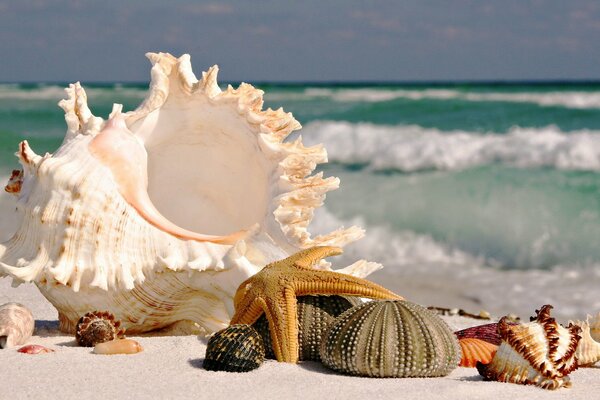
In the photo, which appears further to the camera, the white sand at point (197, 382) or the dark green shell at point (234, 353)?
the dark green shell at point (234, 353)

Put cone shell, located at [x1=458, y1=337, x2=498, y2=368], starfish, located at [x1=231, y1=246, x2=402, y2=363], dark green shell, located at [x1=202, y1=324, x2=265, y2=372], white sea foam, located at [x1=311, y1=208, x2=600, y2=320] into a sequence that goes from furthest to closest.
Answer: white sea foam, located at [x1=311, y1=208, x2=600, y2=320] → cone shell, located at [x1=458, y1=337, x2=498, y2=368] → starfish, located at [x1=231, y1=246, x2=402, y2=363] → dark green shell, located at [x1=202, y1=324, x2=265, y2=372]

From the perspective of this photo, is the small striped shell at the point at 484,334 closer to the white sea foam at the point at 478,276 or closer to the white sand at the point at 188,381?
the white sand at the point at 188,381

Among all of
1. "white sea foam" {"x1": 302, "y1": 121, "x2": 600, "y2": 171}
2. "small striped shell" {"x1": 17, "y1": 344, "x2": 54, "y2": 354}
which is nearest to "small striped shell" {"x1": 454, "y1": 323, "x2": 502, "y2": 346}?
"small striped shell" {"x1": 17, "y1": 344, "x2": 54, "y2": 354}

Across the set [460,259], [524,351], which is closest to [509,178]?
[460,259]

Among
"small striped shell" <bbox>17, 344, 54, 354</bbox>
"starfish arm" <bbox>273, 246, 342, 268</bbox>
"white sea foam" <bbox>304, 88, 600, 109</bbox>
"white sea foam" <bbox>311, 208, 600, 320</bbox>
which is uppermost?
"white sea foam" <bbox>304, 88, 600, 109</bbox>

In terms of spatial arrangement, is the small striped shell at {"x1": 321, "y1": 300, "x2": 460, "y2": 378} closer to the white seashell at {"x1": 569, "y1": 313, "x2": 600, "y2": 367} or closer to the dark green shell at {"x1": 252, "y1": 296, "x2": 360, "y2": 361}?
the dark green shell at {"x1": 252, "y1": 296, "x2": 360, "y2": 361}

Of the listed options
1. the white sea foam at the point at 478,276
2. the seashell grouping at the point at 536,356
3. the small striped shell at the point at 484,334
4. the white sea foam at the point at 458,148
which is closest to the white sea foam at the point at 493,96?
the white sea foam at the point at 458,148

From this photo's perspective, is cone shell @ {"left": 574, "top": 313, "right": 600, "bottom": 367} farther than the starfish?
Yes
